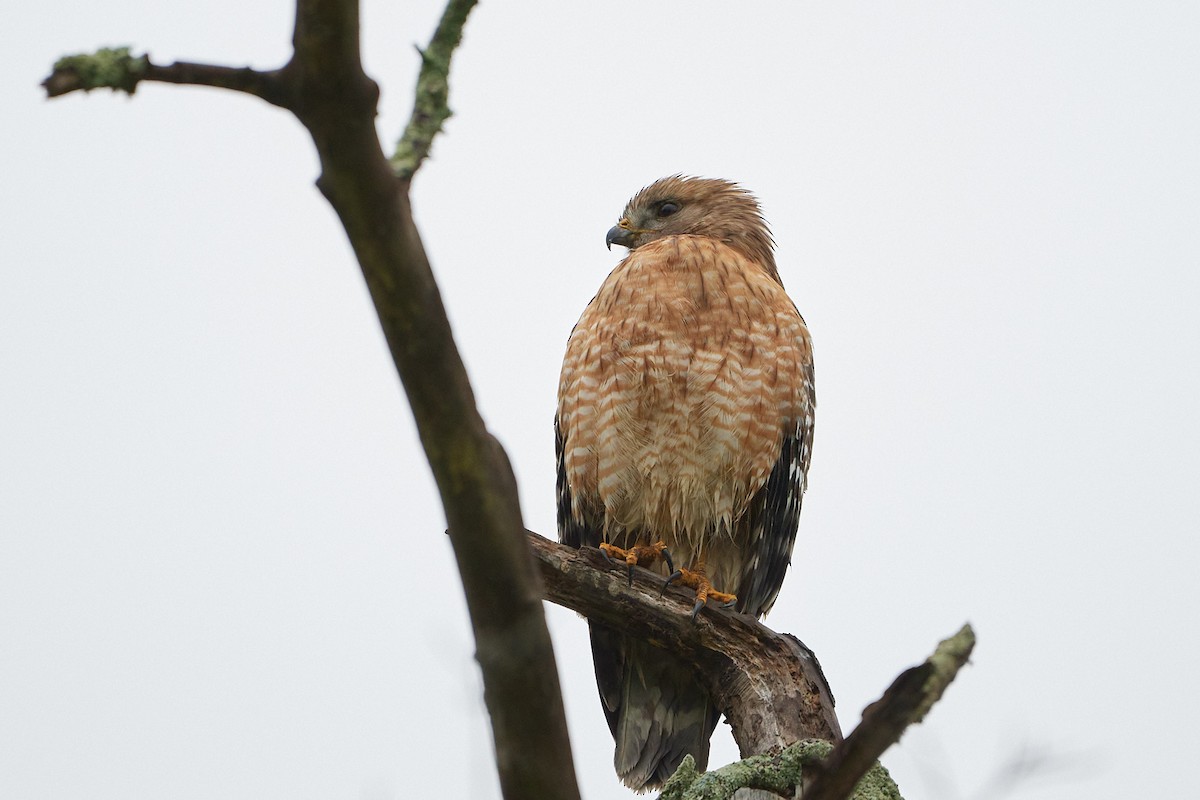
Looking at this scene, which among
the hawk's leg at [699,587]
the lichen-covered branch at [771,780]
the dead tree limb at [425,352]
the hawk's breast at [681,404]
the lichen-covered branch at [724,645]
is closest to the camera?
the dead tree limb at [425,352]

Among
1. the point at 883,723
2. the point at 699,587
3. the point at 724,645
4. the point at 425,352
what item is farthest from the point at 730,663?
the point at 425,352

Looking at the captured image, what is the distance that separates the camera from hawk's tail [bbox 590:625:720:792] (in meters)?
5.09

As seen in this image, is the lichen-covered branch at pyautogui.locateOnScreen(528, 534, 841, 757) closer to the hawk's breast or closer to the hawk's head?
the hawk's breast

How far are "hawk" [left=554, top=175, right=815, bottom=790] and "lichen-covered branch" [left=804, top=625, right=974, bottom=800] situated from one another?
2732 mm

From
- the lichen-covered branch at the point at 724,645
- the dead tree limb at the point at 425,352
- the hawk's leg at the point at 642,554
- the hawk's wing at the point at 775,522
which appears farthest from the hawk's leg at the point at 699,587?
the dead tree limb at the point at 425,352

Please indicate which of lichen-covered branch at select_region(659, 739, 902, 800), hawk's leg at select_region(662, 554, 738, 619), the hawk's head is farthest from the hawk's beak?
lichen-covered branch at select_region(659, 739, 902, 800)

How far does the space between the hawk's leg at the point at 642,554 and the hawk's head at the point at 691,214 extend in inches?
78.8

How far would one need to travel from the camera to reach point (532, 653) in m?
2.08

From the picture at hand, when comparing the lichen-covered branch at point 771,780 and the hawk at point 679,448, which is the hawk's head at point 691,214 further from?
the lichen-covered branch at point 771,780

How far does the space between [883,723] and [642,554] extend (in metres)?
3.03

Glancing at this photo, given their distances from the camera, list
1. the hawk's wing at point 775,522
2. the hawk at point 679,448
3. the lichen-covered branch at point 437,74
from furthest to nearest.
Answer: the hawk's wing at point 775,522
the hawk at point 679,448
the lichen-covered branch at point 437,74

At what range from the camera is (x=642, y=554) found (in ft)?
17.3

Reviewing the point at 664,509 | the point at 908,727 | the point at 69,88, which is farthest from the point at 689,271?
the point at 69,88

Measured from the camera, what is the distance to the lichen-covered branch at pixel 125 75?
1908 millimetres
